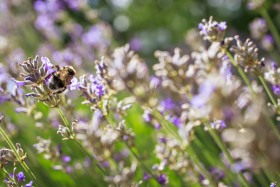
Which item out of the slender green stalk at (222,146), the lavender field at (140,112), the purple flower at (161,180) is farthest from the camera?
the purple flower at (161,180)

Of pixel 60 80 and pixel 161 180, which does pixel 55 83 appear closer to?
pixel 60 80

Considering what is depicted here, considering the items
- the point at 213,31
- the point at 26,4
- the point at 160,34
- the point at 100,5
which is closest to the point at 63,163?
the point at 213,31

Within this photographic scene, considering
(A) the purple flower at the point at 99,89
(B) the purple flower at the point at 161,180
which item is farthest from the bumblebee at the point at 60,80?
(B) the purple flower at the point at 161,180

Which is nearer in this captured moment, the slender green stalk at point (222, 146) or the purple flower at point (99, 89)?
the slender green stalk at point (222, 146)

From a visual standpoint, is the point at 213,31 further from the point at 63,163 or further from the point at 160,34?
the point at 160,34

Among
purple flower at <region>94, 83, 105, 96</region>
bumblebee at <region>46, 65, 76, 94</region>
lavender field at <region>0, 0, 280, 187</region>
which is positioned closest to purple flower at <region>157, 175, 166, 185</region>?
lavender field at <region>0, 0, 280, 187</region>

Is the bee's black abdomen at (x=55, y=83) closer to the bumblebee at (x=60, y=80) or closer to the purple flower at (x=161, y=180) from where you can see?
the bumblebee at (x=60, y=80)

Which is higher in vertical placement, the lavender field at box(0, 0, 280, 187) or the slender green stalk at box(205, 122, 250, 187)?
the lavender field at box(0, 0, 280, 187)

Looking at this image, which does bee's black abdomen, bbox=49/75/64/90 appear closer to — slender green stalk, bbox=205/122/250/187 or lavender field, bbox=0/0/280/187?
lavender field, bbox=0/0/280/187

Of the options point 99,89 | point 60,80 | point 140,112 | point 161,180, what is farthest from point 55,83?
point 140,112

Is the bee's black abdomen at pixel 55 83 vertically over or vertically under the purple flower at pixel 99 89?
over
